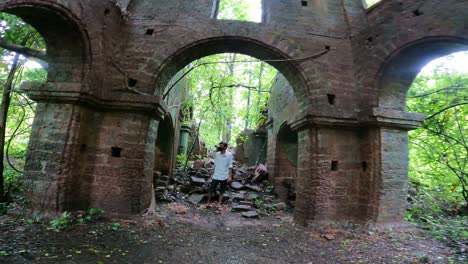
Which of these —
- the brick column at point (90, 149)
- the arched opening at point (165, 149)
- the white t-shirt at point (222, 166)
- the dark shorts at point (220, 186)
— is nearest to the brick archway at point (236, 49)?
the brick column at point (90, 149)

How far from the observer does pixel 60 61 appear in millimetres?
4340

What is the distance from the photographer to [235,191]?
7672mm

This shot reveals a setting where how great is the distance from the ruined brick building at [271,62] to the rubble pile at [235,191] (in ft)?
4.47

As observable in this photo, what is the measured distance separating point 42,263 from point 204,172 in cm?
612

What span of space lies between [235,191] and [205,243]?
3.96 m

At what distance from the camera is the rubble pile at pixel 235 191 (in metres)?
6.25

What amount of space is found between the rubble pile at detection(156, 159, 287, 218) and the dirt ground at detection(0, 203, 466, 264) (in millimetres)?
1289

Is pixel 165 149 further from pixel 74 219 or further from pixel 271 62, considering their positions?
pixel 271 62

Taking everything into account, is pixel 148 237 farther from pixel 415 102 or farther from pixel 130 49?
pixel 415 102

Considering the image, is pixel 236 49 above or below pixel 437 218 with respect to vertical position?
above

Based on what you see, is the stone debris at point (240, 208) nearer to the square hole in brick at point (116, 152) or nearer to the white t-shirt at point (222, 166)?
the white t-shirt at point (222, 166)

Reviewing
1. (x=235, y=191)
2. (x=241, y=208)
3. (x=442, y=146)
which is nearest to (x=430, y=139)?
(x=442, y=146)

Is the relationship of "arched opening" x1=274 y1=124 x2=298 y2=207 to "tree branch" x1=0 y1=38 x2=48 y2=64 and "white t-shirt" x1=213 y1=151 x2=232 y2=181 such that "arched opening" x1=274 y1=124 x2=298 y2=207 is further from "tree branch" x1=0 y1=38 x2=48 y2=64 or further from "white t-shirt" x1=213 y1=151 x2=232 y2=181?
"tree branch" x1=0 y1=38 x2=48 y2=64

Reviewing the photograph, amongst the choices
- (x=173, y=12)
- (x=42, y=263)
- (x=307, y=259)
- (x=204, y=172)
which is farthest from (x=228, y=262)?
(x=204, y=172)
